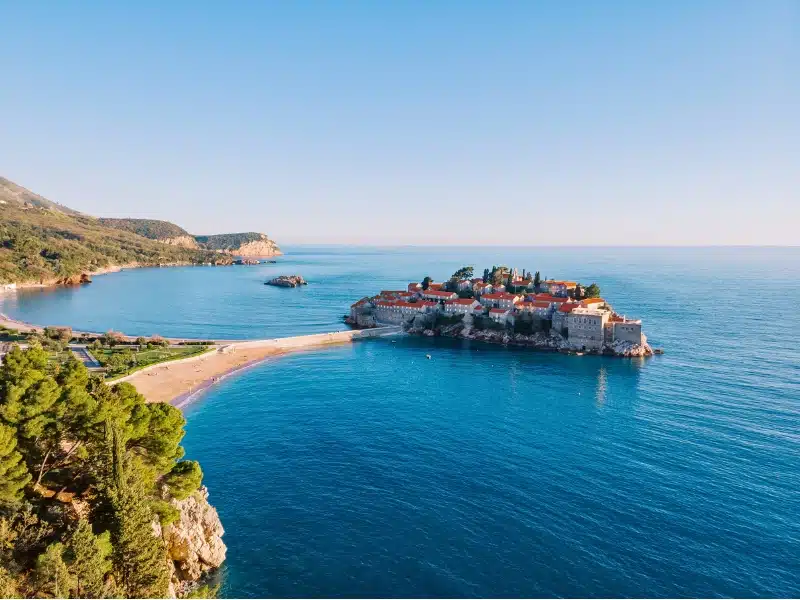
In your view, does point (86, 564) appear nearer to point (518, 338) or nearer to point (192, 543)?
point (192, 543)

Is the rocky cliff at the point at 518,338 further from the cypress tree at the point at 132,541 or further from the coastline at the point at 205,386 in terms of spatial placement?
the cypress tree at the point at 132,541

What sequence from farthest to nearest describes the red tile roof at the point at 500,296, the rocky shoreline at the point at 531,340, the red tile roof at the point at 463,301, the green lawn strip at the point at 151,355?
1. the red tile roof at the point at 463,301
2. the red tile roof at the point at 500,296
3. the rocky shoreline at the point at 531,340
4. the green lawn strip at the point at 151,355

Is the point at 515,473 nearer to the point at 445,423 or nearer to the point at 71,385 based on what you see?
the point at 445,423

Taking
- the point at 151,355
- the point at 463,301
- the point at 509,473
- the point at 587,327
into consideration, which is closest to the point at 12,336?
the point at 151,355

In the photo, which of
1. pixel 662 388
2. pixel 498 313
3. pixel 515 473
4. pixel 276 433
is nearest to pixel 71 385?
pixel 276 433

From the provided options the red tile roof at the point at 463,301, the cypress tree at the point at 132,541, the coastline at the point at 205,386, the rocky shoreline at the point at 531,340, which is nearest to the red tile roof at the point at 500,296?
the red tile roof at the point at 463,301

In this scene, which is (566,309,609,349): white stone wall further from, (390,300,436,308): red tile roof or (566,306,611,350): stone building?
(390,300,436,308): red tile roof

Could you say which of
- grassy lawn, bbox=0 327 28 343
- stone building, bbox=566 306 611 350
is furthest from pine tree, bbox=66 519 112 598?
stone building, bbox=566 306 611 350
